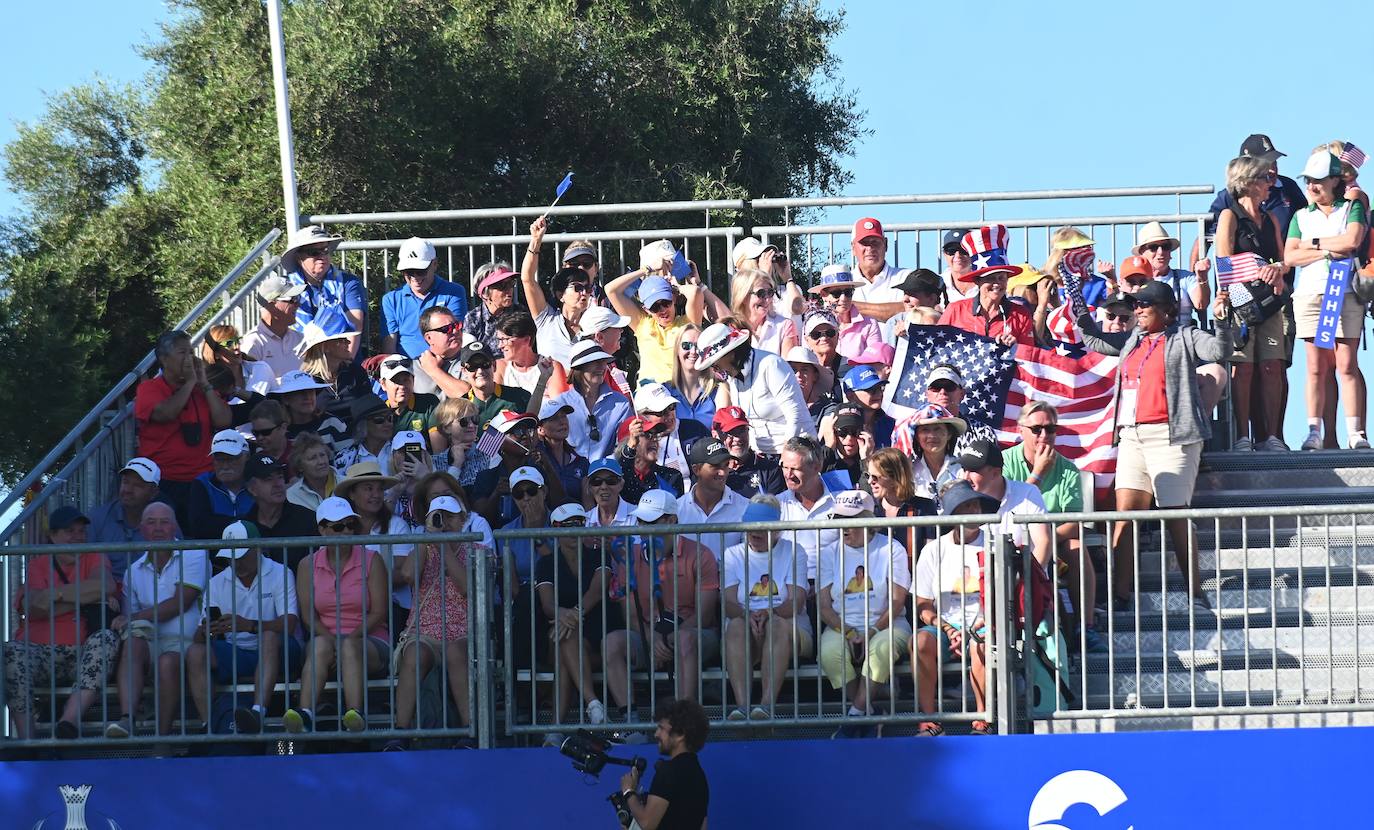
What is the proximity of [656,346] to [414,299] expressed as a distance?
186 cm

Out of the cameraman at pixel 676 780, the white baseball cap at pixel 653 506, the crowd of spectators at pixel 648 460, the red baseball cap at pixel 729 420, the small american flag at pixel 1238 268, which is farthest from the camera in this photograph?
the small american flag at pixel 1238 268

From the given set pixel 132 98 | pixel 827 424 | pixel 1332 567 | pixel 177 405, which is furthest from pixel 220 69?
pixel 1332 567

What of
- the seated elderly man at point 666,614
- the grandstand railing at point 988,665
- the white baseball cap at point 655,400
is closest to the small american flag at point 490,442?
the white baseball cap at point 655,400

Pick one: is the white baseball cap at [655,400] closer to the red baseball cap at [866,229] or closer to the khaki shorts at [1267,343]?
the red baseball cap at [866,229]

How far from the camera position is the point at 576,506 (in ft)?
35.6

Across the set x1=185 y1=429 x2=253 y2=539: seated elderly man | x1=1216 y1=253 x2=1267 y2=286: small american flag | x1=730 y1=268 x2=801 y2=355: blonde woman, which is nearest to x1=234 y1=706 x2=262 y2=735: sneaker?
x1=185 y1=429 x2=253 y2=539: seated elderly man

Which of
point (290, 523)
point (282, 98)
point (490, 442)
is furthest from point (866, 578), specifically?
point (282, 98)

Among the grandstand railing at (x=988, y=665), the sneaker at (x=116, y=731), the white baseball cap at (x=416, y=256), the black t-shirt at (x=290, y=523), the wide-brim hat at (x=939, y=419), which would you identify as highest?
the white baseball cap at (x=416, y=256)

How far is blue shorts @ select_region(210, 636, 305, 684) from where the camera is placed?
1013cm

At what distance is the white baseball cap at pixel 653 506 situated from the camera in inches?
420

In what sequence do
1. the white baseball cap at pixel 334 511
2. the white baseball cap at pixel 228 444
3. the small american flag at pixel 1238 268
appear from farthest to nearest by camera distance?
the small american flag at pixel 1238 268
the white baseball cap at pixel 228 444
the white baseball cap at pixel 334 511

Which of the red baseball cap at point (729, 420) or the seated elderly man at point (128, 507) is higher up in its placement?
the red baseball cap at point (729, 420)

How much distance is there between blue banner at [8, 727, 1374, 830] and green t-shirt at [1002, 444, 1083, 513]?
1.89 m

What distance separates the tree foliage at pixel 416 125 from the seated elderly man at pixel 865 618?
1427 centimetres
